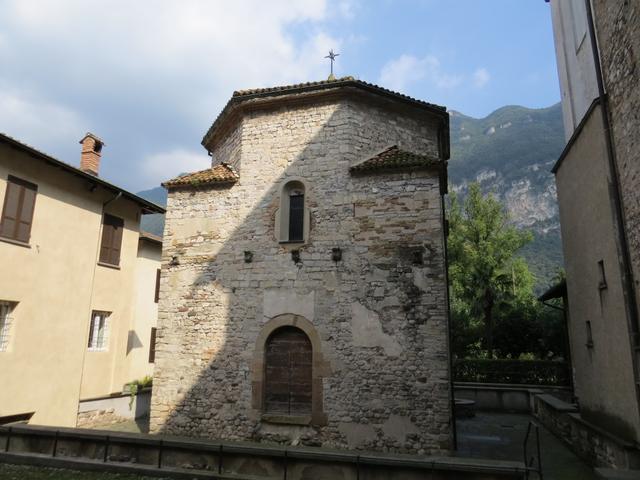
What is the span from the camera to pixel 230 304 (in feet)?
33.5

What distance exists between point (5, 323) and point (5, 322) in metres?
0.03

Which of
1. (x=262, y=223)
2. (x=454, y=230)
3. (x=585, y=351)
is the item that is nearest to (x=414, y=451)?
(x=585, y=351)

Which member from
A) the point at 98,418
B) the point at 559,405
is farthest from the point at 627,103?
the point at 98,418

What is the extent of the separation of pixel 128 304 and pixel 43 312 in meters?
3.15

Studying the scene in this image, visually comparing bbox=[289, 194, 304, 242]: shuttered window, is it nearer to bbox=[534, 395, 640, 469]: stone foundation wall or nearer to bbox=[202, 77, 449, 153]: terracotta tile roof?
bbox=[202, 77, 449, 153]: terracotta tile roof

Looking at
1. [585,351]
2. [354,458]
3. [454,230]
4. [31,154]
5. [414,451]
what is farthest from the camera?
[454,230]

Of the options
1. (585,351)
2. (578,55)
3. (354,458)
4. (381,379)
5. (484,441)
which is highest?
(578,55)

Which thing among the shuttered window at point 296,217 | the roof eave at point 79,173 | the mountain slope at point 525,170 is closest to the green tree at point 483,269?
the shuttered window at point 296,217

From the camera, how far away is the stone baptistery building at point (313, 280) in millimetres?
8836

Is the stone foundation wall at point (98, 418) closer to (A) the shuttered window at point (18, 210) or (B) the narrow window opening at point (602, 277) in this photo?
(A) the shuttered window at point (18, 210)

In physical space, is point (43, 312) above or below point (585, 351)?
above

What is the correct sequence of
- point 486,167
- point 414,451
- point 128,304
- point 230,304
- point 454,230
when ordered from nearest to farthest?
point 414,451 → point 230,304 → point 128,304 → point 454,230 → point 486,167

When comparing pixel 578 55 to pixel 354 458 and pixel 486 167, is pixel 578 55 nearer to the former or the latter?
pixel 354 458

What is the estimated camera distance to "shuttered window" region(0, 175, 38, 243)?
10.5 metres
